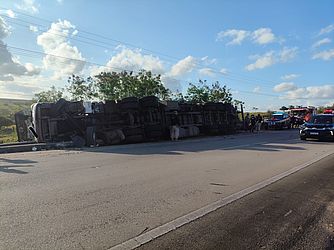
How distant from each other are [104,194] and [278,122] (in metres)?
33.5

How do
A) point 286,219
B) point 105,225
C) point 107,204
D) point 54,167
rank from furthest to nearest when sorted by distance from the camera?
1. point 54,167
2. point 107,204
3. point 286,219
4. point 105,225

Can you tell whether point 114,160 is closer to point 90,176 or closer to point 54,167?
point 54,167

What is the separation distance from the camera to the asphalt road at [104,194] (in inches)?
172

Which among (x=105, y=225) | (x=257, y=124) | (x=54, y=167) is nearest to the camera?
(x=105, y=225)

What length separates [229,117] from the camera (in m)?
30.3

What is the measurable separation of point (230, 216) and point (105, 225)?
1818mm

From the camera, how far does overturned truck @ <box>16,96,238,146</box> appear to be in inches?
722

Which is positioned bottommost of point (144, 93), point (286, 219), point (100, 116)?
point (286, 219)

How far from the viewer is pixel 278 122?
37344 millimetres

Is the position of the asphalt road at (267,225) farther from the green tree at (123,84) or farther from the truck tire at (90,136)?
the green tree at (123,84)

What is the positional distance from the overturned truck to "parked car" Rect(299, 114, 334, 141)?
7.54 m

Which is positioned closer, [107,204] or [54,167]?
[107,204]

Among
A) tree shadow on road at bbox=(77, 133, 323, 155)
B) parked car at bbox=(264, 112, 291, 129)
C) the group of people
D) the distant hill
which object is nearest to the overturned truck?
tree shadow on road at bbox=(77, 133, 323, 155)

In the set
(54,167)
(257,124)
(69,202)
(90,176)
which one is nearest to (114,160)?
(54,167)
